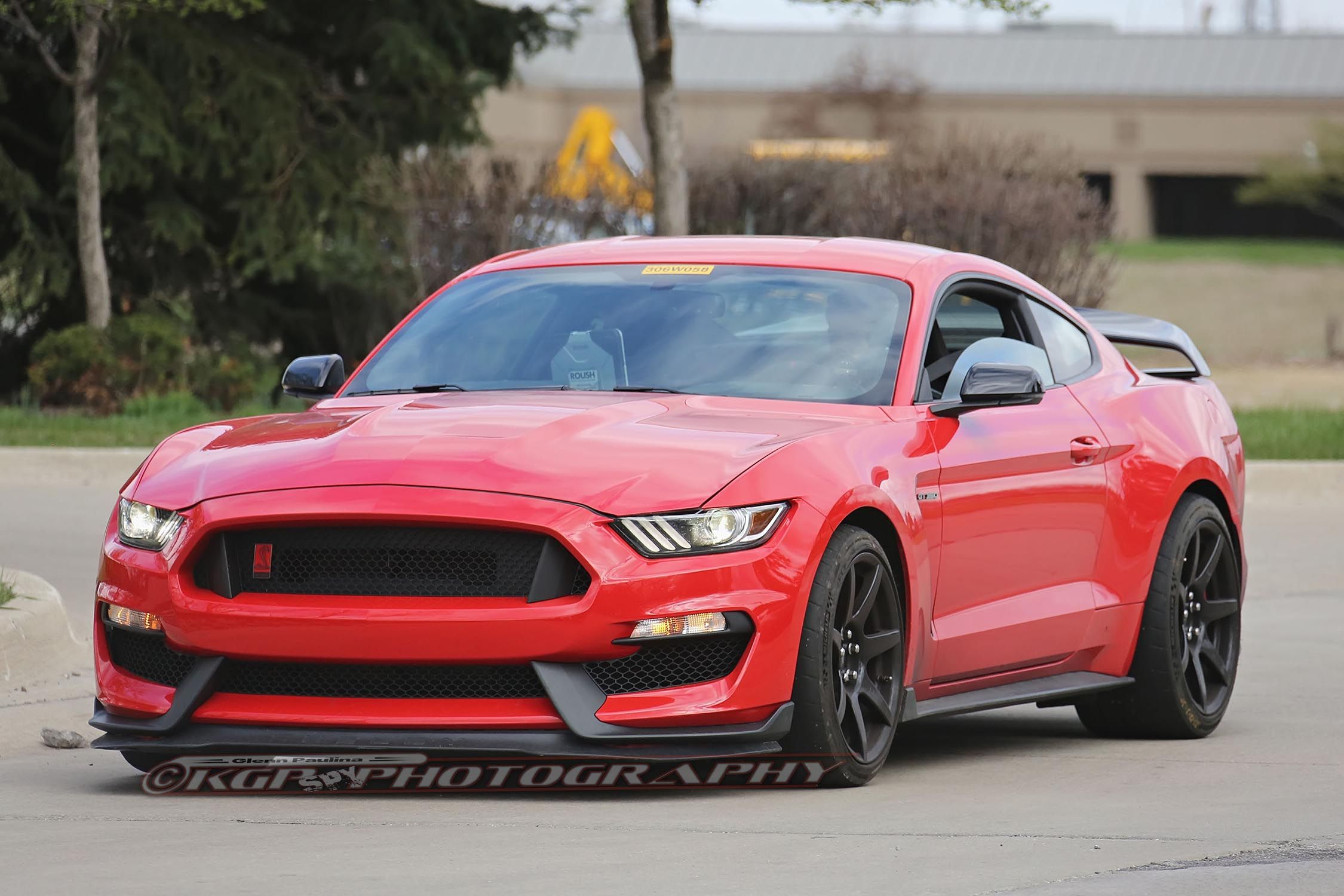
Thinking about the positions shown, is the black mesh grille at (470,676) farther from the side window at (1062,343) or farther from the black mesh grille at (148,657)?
the side window at (1062,343)

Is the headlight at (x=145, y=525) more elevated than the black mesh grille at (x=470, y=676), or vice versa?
the headlight at (x=145, y=525)

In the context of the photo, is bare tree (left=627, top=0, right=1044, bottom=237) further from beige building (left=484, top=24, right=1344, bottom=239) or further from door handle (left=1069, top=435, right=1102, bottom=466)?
beige building (left=484, top=24, right=1344, bottom=239)

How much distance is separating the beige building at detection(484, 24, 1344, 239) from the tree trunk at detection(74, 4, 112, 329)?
6572cm

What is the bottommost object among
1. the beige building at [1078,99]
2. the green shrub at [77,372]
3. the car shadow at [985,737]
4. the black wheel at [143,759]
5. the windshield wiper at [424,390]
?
the beige building at [1078,99]

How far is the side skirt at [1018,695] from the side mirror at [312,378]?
2165mm

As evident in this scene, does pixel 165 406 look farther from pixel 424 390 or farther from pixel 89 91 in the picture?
pixel 424 390

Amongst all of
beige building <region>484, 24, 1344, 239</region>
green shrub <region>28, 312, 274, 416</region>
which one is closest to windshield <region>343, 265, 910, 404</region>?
green shrub <region>28, 312, 274, 416</region>

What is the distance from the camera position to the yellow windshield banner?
729 centimetres

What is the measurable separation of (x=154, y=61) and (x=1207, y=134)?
240 ft

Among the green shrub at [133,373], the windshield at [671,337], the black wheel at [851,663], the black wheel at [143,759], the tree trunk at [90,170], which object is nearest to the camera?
the black wheel at [851,663]

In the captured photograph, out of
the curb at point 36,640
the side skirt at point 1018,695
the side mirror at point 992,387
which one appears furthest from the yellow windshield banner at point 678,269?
the curb at point 36,640

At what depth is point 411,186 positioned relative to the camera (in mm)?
22906

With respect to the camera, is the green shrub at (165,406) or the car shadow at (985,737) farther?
the green shrub at (165,406)

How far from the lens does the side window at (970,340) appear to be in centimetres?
709
